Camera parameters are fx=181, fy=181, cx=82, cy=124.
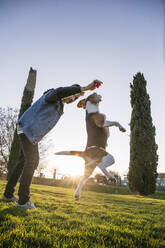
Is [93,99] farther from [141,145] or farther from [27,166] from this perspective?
[141,145]

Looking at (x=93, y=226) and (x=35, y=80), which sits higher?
(x=35, y=80)

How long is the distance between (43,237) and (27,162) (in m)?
1.45

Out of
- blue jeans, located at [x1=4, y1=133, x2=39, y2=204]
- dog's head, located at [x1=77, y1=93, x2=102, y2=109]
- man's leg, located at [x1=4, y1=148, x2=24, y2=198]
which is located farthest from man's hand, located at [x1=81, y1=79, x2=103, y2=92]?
man's leg, located at [x1=4, y1=148, x2=24, y2=198]

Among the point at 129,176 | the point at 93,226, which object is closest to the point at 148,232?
the point at 93,226

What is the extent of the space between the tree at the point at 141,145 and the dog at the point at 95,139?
43.1 ft

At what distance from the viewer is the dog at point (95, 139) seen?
309 cm

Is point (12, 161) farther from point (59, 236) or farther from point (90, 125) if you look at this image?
point (59, 236)

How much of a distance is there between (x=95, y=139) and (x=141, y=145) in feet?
44.9

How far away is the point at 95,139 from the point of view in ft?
10.7

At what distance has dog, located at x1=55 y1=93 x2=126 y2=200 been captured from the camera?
10.1 ft

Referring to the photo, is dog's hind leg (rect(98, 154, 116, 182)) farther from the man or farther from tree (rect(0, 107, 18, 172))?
tree (rect(0, 107, 18, 172))

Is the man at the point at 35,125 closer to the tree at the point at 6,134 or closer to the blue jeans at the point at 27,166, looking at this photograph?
the blue jeans at the point at 27,166

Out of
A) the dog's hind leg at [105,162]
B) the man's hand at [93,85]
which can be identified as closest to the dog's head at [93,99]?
the man's hand at [93,85]

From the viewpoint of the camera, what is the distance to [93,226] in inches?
77.8
